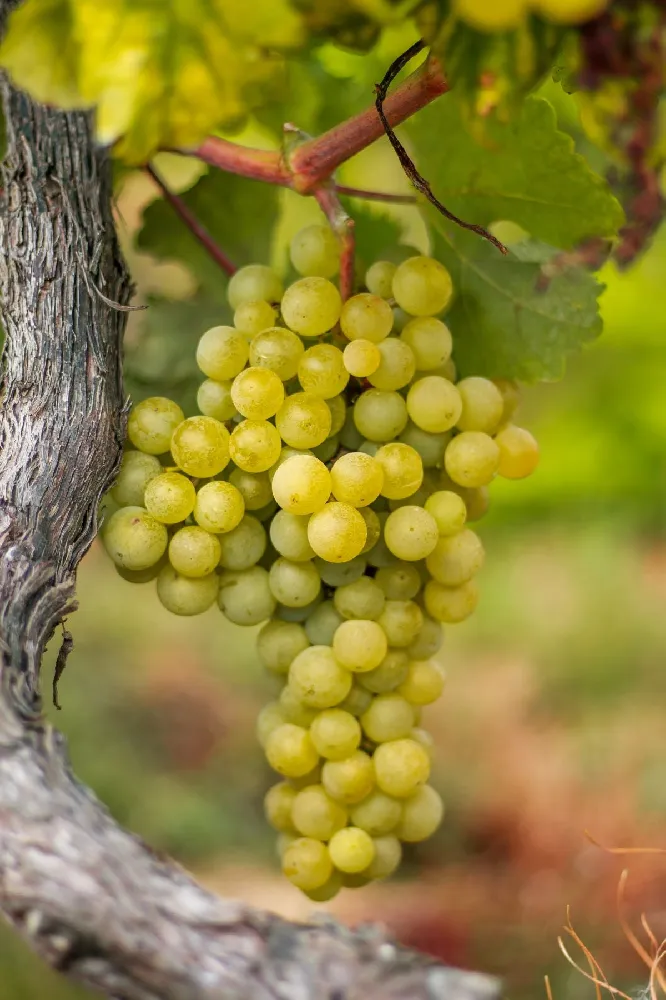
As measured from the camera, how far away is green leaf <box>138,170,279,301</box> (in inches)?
21.8

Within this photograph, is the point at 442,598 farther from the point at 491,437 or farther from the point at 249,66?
the point at 249,66

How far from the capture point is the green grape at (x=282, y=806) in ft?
1.66

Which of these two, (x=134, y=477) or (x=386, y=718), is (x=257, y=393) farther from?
(x=386, y=718)

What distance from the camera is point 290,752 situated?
48 cm

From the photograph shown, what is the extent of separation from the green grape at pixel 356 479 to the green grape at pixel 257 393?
38 mm

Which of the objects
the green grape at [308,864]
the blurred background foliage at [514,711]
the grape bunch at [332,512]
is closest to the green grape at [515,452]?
the grape bunch at [332,512]

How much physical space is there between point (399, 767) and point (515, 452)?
164 millimetres

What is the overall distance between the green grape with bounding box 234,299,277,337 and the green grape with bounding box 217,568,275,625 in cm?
11

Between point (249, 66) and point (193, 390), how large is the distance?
0.26 m

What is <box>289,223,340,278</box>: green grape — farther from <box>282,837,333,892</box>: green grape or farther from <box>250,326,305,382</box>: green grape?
<box>282,837,333,892</box>: green grape

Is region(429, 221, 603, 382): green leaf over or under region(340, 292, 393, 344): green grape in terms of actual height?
over

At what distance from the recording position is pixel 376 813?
48cm

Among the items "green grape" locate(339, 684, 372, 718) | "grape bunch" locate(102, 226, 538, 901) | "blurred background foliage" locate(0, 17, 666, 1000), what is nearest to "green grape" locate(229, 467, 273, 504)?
"grape bunch" locate(102, 226, 538, 901)

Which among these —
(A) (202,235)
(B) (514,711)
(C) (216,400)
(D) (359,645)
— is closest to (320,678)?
(D) (359,645)
